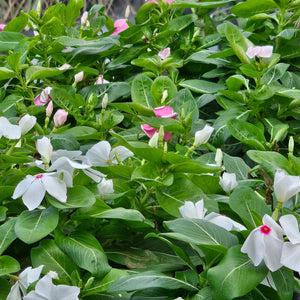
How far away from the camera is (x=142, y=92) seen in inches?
52.6

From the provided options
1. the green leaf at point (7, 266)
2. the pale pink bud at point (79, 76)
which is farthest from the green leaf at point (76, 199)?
the pale pink bud at point (79, 76)

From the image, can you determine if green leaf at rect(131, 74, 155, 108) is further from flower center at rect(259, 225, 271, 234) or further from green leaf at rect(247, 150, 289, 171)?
flower center at rect(259, 225, 271, 234)

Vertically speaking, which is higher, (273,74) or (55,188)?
(55,188)

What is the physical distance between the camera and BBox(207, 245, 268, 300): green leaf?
0.69 metres

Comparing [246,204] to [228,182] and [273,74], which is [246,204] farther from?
[273,74]

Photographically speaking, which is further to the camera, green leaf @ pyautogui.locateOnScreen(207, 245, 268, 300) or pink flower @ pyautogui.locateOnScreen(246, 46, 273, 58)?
pink flower @ pyautogui.locateOnScreen(246, 46, 273, 58)

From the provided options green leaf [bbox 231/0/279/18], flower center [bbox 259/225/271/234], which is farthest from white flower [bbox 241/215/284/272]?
green leaf [bbox 231/0/279/18]

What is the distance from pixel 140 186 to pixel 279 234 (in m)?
0.32

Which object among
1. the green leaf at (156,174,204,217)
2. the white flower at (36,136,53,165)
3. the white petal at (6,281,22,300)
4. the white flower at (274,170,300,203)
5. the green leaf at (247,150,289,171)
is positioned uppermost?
the white flower at (36,136,53,165)

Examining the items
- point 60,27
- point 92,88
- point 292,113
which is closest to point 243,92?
point 292,113

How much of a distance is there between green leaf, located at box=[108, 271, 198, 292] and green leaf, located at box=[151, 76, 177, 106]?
0.61 meters

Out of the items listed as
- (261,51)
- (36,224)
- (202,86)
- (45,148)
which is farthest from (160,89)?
(36,224)

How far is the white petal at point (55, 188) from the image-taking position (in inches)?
32.1

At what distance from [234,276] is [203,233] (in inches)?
3.5
